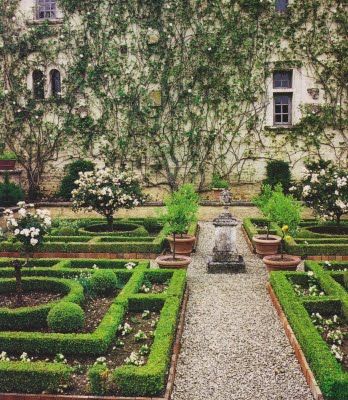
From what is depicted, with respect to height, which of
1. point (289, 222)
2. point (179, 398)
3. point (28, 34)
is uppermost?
point (28, 34)

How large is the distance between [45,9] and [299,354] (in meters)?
16.0

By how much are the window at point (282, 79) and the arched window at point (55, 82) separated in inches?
280

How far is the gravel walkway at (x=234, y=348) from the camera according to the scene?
17.2 ft

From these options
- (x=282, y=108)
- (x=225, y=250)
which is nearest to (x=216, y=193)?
(x=282, y=108)

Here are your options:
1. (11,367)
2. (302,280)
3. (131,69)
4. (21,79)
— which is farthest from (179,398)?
(21,79)

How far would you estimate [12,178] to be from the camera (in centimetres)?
1688

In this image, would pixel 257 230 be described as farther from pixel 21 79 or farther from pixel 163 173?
pixel 21 79

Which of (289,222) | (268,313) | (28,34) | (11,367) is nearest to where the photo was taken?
(11,367)

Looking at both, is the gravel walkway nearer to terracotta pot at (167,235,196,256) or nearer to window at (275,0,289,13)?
terracotta pot at (167,235,196,256)

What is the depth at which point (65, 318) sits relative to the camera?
6098mm

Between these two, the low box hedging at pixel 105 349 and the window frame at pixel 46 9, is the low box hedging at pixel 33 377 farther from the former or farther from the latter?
the window frame at pixel 46 9

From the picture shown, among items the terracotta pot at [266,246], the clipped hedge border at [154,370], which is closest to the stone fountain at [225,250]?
the terracotta pot at [266,246]

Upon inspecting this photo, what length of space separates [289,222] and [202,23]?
9727 millimetres

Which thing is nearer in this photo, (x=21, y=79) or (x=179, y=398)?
(x=179, y=398)
